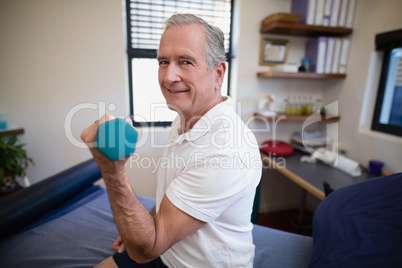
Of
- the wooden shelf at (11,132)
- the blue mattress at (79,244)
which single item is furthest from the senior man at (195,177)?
the wooden shelf at (11,132)

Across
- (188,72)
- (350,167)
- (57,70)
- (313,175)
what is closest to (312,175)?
(313,175)

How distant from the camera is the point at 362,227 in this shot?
0.87 m

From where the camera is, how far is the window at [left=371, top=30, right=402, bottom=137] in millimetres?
1713

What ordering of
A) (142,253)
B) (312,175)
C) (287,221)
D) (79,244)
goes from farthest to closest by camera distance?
(287,221) < (312,175) < (79,244) < (142,253)

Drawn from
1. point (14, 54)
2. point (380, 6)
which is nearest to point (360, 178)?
point (380, 6)

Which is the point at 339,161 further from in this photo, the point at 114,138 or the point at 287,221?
the point at 114,138

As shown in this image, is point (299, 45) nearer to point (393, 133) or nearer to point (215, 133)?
point (393, 133)

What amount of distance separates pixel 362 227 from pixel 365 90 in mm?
1493

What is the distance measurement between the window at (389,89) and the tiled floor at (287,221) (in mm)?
1163

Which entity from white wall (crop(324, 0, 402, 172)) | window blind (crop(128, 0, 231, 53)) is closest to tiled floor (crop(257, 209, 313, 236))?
white wall (crop(324, 0, 402, 172))

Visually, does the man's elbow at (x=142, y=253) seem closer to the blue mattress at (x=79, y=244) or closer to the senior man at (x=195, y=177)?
the senior man at (x=195, y=177)

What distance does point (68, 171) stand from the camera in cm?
148

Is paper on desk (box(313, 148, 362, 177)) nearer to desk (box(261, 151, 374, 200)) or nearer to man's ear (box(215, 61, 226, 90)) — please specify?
desk (box(261, 151, 374, 200))

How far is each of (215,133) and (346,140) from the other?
6.24 ft
